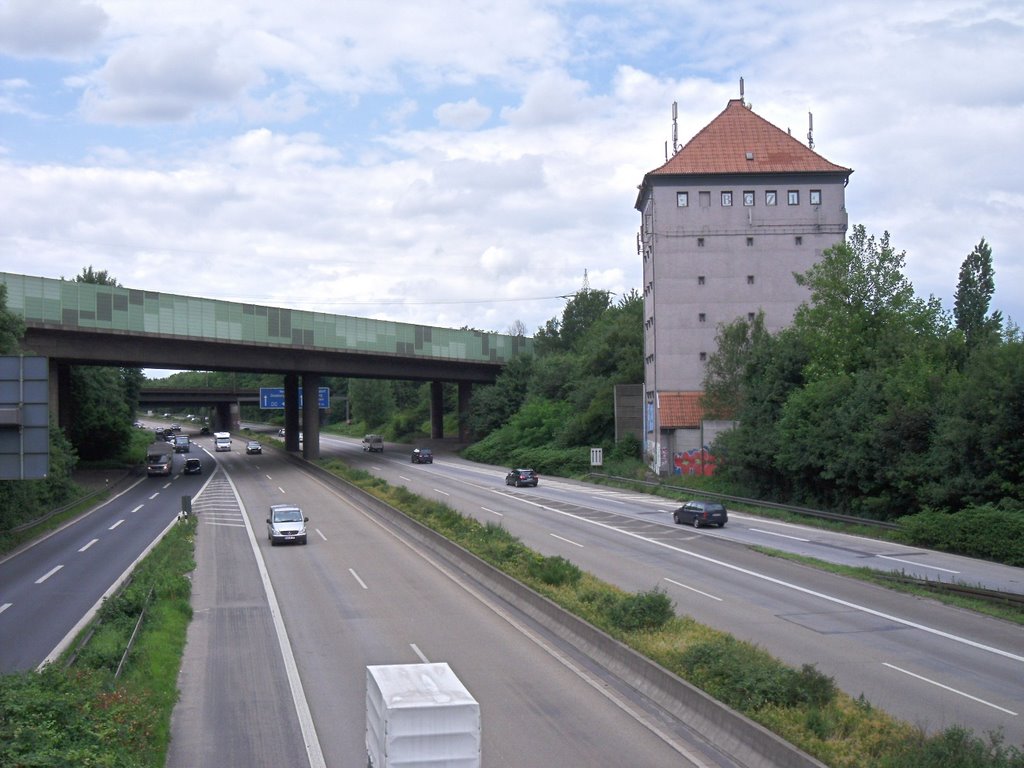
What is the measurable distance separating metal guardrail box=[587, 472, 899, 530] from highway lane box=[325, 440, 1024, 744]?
2.23 m

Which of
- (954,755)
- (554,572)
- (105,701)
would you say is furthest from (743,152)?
(105,701)

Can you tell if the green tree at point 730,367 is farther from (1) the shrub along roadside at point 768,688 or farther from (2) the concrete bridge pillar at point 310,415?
(1) the shrub along roadside at point 768,688

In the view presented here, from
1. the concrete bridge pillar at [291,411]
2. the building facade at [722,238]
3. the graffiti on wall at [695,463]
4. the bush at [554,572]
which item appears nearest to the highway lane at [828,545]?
the graffiti on wall at [695,463]

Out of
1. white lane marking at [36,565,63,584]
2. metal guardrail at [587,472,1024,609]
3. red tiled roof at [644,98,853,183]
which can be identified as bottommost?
white lane marking at [36,565,63,584]

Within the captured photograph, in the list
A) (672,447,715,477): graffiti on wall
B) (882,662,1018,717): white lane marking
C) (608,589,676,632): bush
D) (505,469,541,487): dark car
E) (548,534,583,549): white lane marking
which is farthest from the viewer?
(505,469,541,487): dark car

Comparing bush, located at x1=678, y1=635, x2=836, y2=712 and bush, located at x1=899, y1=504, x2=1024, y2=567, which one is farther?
bush, located at x1=899, y1=504, x2=1024, y2=567

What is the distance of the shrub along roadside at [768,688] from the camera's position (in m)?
10.4

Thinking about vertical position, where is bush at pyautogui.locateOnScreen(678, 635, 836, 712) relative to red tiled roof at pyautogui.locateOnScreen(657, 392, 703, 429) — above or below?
below

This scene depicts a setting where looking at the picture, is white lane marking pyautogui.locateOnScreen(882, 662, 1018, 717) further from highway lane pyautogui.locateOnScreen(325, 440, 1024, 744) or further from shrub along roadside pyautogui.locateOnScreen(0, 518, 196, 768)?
shrub along roadside pyautogui.locateOnScreen(0, 518, 196, 768)

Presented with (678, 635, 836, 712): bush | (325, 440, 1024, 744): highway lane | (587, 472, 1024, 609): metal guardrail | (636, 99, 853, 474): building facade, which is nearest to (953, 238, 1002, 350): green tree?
(636, 99, 853, 474): building facade

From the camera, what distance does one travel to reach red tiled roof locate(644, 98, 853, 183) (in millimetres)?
67375

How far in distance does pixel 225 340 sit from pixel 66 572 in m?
34.7

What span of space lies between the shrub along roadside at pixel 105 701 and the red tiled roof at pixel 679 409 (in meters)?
47.1

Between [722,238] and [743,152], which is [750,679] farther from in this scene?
[743,152]
